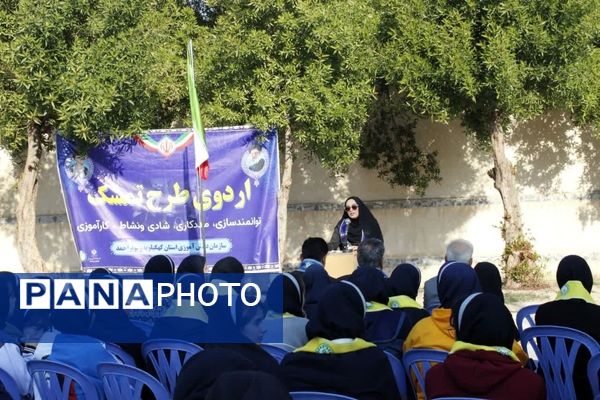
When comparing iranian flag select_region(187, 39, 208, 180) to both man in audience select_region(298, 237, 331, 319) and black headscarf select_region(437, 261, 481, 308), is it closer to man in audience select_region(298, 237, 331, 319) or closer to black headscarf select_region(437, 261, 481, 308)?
man in audience select_region(298, 237, 331, 319)

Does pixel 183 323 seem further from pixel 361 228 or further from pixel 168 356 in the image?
pixel 361 228

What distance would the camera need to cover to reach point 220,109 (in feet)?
32.3

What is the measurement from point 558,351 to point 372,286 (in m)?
1.05

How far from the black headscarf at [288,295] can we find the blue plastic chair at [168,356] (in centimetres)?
67

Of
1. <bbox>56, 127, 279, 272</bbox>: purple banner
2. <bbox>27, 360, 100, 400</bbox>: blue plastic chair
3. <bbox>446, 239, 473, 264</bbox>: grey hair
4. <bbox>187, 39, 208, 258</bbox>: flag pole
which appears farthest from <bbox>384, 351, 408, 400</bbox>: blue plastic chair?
<bbox>56, 127, 279, 272</bbox>: purple banner

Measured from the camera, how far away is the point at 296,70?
9.62 m

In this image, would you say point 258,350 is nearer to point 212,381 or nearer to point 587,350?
point 212,381

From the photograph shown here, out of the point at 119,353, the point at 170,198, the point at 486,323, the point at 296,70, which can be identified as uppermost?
the point at 296,70

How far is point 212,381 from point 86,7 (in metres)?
7.58

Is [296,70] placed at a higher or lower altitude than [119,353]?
higher

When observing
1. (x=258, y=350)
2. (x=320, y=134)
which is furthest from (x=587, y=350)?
(x=320, y=134)

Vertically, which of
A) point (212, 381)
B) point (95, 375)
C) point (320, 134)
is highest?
point (320, 134)

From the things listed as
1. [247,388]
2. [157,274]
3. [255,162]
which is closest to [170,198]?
[255,162]

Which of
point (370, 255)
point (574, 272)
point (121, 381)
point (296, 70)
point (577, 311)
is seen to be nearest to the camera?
point (121, 381)
